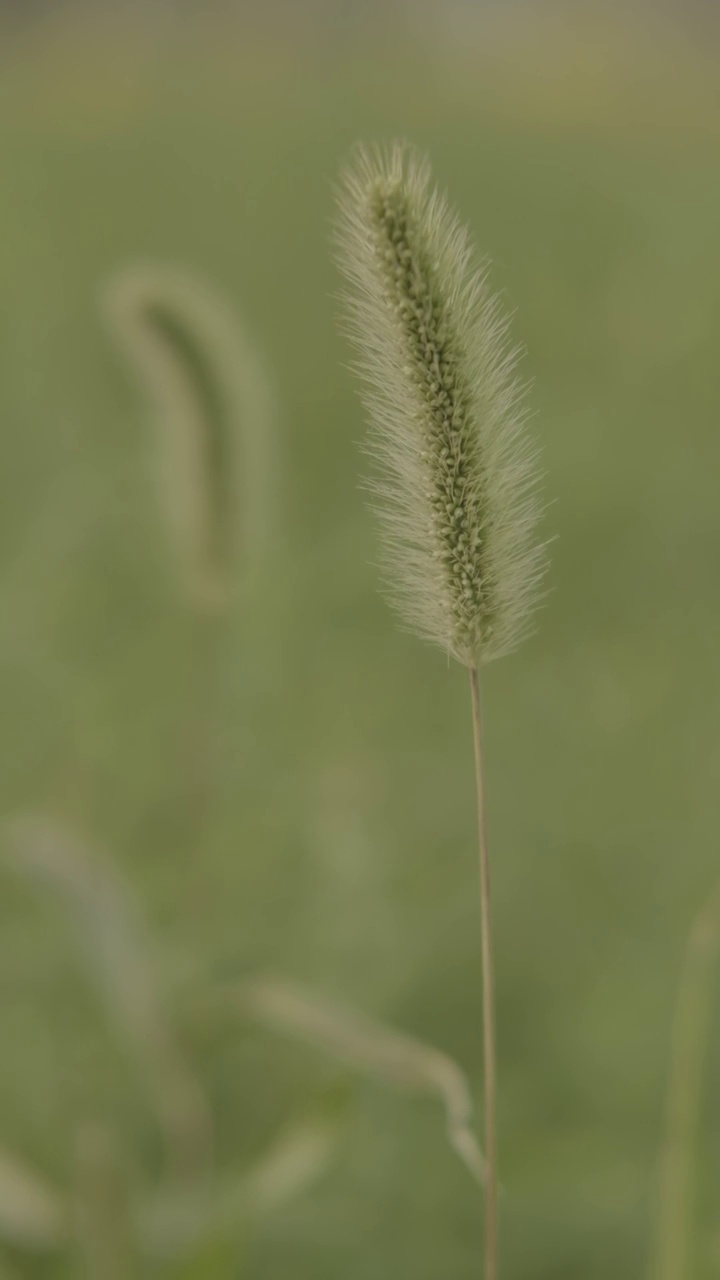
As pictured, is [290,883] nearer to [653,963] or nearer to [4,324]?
[653,963]

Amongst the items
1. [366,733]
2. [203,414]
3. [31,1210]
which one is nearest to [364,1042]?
[31,1210]

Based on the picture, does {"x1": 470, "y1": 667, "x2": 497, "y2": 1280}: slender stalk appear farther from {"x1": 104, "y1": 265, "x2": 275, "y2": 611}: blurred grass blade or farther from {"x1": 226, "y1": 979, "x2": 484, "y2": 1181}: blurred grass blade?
{"x1": 104, "y1": 265, "x2": 275, "y2": 611}: blurred grass blade

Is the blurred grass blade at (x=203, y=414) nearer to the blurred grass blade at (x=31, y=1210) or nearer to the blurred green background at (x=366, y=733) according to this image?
the blurred green background at (x=366, y=733)


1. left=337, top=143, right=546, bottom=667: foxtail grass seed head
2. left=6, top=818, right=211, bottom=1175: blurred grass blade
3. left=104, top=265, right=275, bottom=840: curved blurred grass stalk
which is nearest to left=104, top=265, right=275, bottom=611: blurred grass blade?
left=104, top=265, right=275, bottom=840: curved blurred grass stalk

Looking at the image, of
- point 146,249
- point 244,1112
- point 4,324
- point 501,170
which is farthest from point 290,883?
point 501,170

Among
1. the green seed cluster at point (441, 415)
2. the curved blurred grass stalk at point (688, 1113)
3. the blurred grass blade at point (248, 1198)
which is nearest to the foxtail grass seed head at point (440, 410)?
the green seed cluster at point (441, 415)
